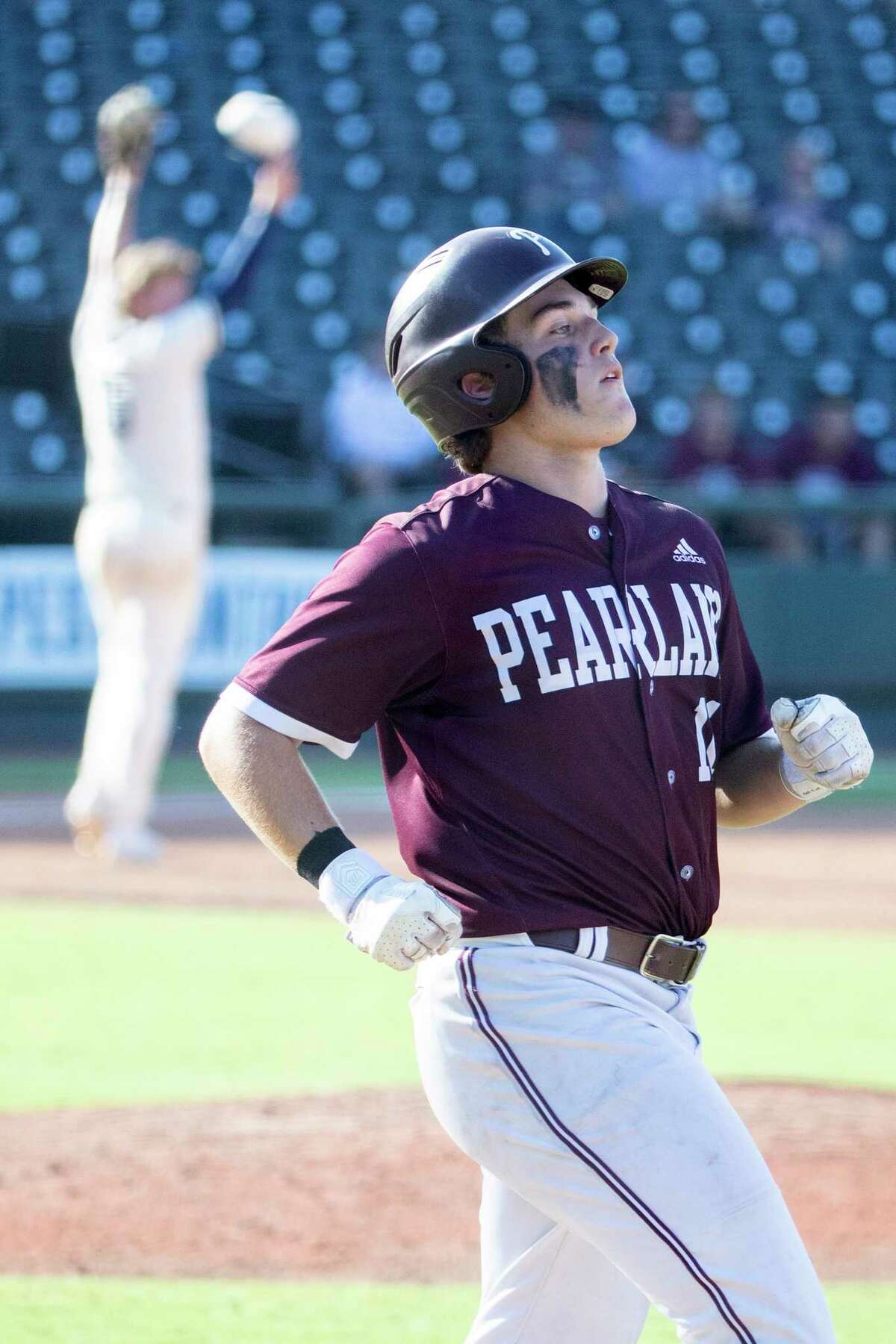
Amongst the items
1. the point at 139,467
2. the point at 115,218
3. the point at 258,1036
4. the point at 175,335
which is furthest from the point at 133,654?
the point at 258,1036

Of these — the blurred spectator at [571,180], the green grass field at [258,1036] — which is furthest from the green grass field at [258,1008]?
the blurred spectator at [571,180]

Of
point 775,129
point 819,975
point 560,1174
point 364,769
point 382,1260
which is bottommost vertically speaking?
point 364,769

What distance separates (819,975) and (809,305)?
11.8m

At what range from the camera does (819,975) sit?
687 cm

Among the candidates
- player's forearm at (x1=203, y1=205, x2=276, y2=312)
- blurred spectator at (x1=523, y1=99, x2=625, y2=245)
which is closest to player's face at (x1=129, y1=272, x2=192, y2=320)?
player's forearm at (x1=203, y1=205, x2=276, y2=312)

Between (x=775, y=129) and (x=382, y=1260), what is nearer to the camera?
(x=382, y=1260)

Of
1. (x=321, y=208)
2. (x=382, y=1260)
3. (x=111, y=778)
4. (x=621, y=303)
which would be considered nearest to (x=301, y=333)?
(x=321, y=208)

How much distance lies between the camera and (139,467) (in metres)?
8.77

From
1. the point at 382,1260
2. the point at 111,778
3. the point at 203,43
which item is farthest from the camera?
the point at 203,43

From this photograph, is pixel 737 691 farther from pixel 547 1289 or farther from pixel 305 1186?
pixel 305 1186

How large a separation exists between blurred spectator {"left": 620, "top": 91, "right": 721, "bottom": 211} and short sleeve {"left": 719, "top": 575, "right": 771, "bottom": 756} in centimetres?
1485

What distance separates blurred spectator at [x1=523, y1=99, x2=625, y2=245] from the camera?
17.3 meters

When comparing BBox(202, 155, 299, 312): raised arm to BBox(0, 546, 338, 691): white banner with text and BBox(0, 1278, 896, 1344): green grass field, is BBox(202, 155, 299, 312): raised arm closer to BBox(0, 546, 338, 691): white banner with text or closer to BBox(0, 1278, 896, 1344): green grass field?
BBox(0, 546, 338, 691): white banner with text

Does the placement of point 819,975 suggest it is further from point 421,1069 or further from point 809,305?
point 809,305
